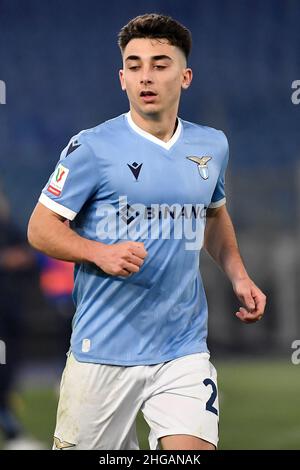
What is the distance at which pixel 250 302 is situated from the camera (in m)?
3.42

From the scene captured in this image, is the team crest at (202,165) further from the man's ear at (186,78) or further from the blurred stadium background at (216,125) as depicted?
the blurred stadium background at (216,125)

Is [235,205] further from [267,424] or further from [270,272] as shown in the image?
[267,424]

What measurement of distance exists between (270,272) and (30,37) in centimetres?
368

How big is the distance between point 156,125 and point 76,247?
528mm

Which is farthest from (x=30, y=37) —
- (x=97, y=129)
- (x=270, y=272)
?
(x=97, y=129)

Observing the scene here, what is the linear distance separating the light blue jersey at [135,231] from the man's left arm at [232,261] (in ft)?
0.54

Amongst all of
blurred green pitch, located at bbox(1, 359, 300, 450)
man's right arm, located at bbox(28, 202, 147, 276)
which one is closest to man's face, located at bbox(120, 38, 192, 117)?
man's right arm, located at bbox(28, 202, 147, 276)

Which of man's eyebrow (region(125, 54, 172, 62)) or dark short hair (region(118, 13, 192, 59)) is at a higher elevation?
dark short hair (region(118, 13, 192, 59))

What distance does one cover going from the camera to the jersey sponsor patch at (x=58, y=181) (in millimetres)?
3268

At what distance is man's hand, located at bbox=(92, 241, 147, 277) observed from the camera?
305cm

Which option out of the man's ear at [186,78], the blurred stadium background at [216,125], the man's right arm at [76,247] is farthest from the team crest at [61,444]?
the blurred stadium background at [216,125]

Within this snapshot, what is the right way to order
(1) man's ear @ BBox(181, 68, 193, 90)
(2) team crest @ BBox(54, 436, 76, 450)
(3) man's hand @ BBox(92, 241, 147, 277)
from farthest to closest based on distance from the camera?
(1) man's ear @ BBox(181, 68, 193, 90), (2) team crest @ BBox(54, 436, 76, 450), (3) man's hand @ BBox(92, 241, 147, 277)

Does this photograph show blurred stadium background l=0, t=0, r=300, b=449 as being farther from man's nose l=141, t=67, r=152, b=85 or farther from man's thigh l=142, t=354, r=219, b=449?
man's nose l=141, t=67, r=152, b=85

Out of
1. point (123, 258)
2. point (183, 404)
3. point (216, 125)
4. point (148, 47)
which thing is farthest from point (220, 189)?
point (216, 125)
